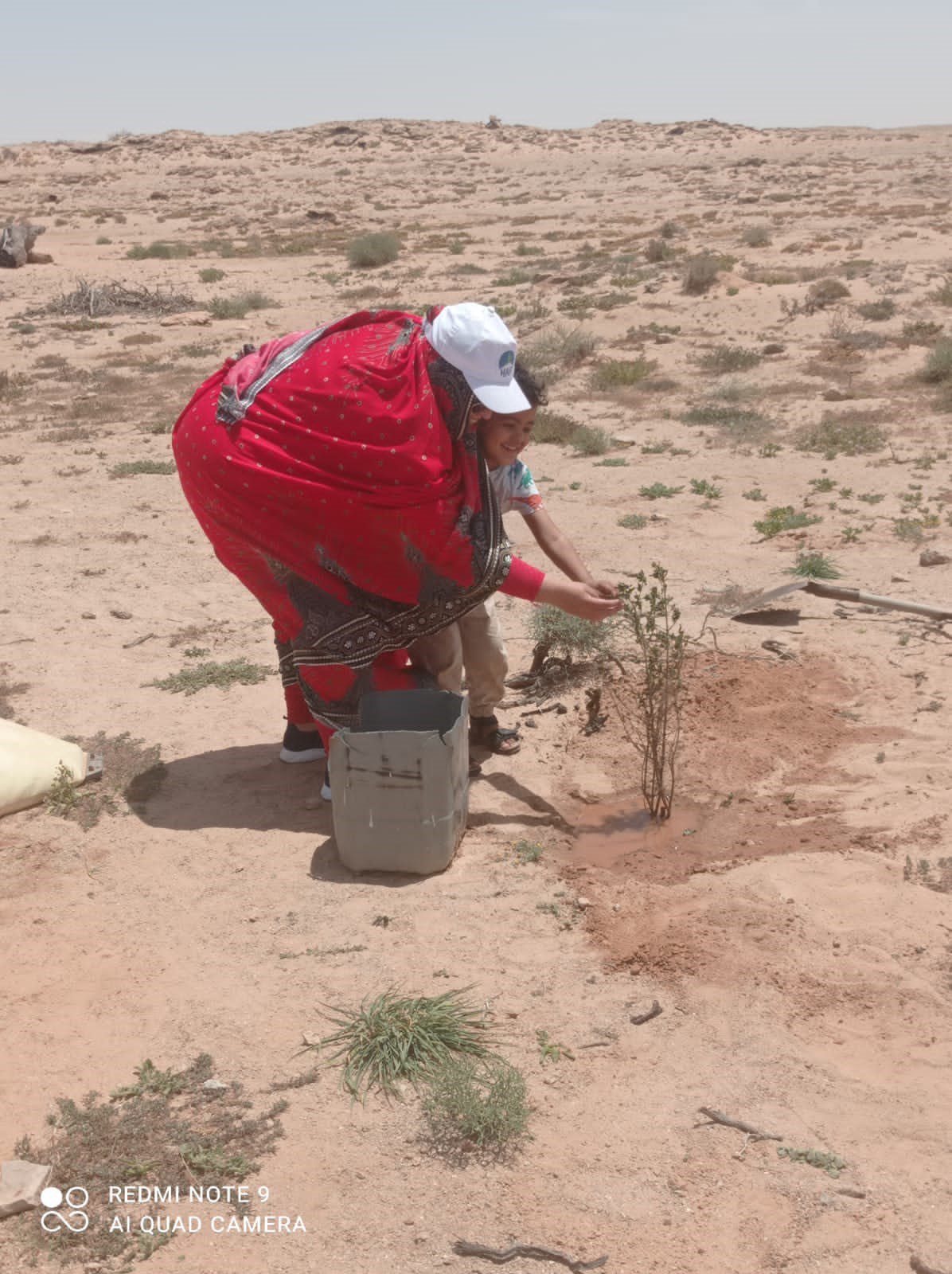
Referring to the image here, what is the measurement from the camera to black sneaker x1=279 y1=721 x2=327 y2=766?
4152 millimetres

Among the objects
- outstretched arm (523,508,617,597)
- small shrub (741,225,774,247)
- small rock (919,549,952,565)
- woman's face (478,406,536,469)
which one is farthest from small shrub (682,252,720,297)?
woman's face (478,406,536,469)

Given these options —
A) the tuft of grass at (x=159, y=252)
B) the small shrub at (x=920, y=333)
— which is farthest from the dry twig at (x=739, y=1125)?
the tuft of grass at (x=159, y=252)

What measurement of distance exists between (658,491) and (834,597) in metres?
2.66

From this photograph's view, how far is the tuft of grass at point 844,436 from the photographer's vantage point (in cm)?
800

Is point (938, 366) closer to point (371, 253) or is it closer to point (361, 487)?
point (361, 487)

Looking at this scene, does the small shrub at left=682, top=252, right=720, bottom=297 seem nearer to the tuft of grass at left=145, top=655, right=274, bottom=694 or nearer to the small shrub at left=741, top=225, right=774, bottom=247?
the small shrub at left=741, top=225, right=774, bottom=247

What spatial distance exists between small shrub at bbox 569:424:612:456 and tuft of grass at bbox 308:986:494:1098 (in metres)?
6.01

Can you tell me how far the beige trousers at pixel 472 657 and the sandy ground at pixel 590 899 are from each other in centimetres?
26

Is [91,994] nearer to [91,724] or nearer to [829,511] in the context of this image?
[91,724]

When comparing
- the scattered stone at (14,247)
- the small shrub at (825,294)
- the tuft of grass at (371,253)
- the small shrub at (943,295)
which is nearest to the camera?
the small shrub at (943,295)

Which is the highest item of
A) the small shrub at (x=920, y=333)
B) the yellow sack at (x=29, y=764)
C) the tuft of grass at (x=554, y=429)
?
the small shrub at (x=920, y=333)

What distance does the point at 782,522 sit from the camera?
658 cm

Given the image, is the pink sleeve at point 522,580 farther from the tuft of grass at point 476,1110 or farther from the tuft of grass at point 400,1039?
the tuft of grass at point 476,1110

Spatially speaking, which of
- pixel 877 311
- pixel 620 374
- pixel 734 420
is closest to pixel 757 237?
pixel 877 311
